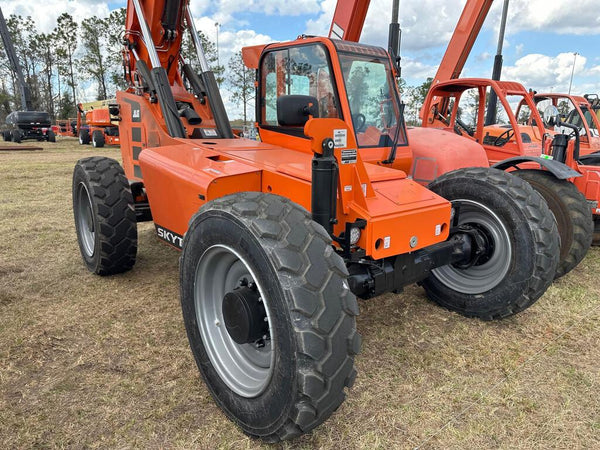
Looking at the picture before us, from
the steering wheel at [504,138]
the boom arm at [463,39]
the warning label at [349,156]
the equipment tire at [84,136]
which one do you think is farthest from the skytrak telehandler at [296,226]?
the equipment tire at [84,136]

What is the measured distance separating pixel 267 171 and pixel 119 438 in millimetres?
1842

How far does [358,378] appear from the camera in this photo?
114 inches

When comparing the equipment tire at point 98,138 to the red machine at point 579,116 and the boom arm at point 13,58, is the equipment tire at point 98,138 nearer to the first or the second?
the boom arm at point 13,58

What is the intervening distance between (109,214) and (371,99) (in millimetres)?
2635

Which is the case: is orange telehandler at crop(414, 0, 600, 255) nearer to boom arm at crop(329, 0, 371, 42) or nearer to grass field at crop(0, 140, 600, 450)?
grass field at crop(0, 140, 600, 450)

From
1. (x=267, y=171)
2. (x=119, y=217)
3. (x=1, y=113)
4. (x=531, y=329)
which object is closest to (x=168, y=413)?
(x=267, y=171)

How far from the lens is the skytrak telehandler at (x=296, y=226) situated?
6.76 feet

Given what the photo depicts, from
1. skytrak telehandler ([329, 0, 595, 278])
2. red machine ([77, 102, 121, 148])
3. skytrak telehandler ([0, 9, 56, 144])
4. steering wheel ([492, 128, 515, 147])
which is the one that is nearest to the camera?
skytrak telehandler ([329, 0, 595, 278])

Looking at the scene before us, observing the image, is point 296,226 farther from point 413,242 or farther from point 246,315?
point 413,242

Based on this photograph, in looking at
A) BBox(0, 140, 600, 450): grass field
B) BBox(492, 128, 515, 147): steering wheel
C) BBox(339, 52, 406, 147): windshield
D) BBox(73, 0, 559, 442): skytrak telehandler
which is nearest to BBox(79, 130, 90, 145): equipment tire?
BBox(73, 0, 559, 442): skytrak telehandler

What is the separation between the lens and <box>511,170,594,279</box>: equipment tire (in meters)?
4.45

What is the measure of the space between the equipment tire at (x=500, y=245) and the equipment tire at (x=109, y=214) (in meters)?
2.90

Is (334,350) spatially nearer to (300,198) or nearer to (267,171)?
(300,198)

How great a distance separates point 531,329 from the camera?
3570 mm
